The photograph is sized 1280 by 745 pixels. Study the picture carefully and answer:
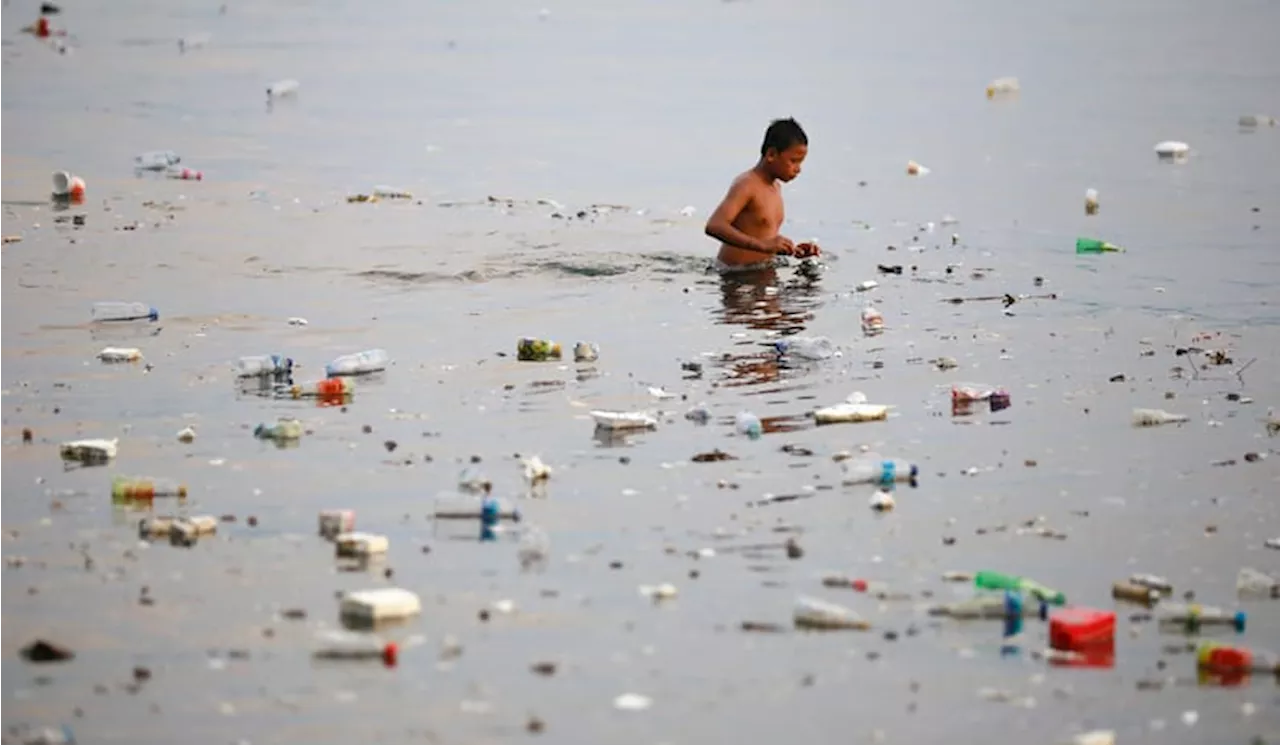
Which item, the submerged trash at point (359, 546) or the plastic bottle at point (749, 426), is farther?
the plastic bottle at point (749, 426)

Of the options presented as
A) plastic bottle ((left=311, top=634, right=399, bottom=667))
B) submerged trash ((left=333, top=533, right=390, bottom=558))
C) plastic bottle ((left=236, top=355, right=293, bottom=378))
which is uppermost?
plastic bottle ((left=236, top=355, right=293, bottom=378))

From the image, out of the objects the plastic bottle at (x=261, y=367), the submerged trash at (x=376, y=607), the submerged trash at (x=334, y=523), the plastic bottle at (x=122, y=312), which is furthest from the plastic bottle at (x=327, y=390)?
the submerged trash at (x=376, y=607)

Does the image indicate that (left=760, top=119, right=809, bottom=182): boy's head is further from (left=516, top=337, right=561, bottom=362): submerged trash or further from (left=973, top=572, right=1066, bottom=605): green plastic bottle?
(left=973, top=572, right=1066, bottom=605): green plastic bottle

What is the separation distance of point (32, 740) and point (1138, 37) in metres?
26.6

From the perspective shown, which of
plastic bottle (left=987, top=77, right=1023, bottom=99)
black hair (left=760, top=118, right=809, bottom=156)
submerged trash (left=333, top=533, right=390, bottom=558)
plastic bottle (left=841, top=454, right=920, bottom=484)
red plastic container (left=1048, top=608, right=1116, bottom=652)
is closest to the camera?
red plastic container (left=1048, top=608, right=1116, bottom=652)

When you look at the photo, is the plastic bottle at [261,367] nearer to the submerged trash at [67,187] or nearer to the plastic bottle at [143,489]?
the plastic bottle at [143,489]

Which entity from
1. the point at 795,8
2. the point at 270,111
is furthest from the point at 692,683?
the point at 795,8

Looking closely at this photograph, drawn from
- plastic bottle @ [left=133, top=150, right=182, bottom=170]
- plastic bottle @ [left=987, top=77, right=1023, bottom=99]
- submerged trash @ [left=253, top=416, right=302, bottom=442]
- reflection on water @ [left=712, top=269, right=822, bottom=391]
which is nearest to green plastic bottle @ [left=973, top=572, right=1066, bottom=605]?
submerged trash @ [left=253, top=416, right=302, bottom=442]

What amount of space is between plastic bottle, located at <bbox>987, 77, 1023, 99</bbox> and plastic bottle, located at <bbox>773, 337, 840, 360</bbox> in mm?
13842

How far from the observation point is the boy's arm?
572 inches

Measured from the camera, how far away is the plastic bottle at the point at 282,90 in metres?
24.8

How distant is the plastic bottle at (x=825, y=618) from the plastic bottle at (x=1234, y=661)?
1.03m

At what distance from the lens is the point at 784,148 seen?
1448 centimetres

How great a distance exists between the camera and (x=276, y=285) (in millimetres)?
13969
